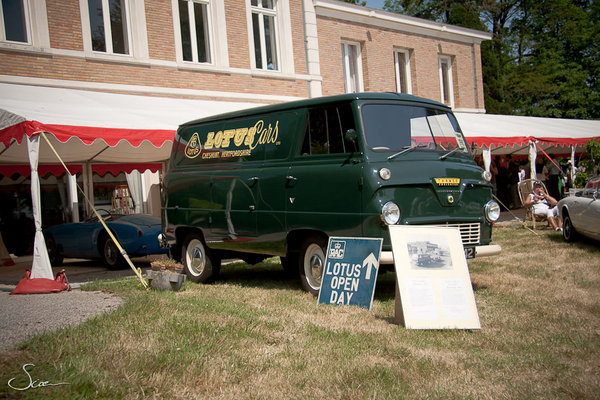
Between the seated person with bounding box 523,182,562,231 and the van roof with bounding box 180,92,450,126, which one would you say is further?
the seated person with bounding box 523,182,562,231

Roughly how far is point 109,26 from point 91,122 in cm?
593

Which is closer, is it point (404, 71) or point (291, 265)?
point (291, 265)

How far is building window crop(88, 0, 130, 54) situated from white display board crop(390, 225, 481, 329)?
35.7 ft

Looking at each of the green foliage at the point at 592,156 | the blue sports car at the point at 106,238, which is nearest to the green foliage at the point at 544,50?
the green foliage at the point at 592,156

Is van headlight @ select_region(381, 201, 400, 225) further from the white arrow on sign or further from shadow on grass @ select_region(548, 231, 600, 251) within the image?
shadow on grass @ select_region(548, 231, 600, 251)

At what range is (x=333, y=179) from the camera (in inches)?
270

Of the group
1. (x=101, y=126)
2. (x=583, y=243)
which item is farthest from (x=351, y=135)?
(x=583, y=243)

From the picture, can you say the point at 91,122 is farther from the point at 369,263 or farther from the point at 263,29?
the point at 263,29

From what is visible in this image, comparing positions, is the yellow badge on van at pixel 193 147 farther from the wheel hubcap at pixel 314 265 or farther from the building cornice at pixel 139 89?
the building cornice at pixel 139 89

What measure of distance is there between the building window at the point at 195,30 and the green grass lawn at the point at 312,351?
33.3 ft

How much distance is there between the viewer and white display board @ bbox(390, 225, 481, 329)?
5.54m

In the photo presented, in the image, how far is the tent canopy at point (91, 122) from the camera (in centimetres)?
871

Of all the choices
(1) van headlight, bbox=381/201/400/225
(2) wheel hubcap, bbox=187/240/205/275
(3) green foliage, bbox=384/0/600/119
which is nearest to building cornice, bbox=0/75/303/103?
(2) wheel hubcap, bbox=187/240/205/275

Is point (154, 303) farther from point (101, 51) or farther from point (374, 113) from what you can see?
point (101, 51)
